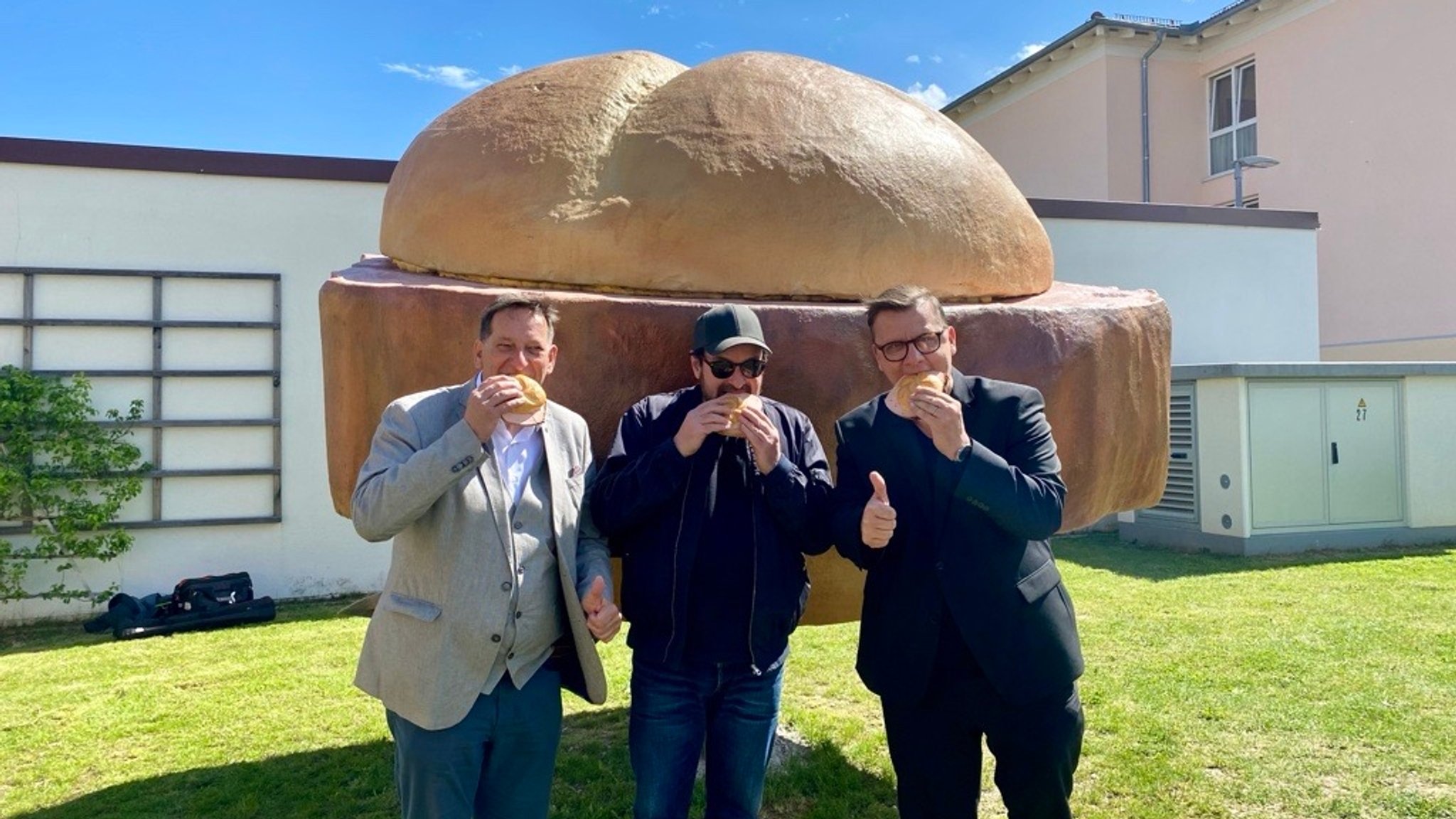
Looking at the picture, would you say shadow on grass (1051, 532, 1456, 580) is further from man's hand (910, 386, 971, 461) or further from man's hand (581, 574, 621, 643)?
man's hand (581, 574, 621, 643)

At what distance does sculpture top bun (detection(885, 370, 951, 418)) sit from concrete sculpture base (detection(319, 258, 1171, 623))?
1.16 ft

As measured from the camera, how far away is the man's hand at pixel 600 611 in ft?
6.56

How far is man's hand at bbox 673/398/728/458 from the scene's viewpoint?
6.52 feet

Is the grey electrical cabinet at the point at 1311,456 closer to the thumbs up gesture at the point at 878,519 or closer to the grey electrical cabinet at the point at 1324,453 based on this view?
the grey electrical cabinet at the point at 1324,453

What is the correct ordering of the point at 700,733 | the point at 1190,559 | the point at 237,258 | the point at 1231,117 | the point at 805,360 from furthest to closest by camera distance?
the point at 1231,117, the point at 1190,559, the point at 237,258, the point at 805,360, the point at 700,733

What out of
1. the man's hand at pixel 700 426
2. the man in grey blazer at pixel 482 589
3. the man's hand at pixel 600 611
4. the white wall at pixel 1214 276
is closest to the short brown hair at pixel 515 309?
the man in grey blazer at pixel 482 589

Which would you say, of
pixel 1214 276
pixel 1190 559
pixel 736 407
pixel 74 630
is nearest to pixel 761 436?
pixel 736 407

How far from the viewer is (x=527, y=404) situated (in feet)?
6.10

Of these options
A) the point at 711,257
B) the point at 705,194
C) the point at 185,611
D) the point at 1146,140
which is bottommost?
the point at 185,611

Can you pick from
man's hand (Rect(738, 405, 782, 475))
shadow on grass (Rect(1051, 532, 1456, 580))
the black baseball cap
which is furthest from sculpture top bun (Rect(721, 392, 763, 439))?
shadow on grass (Rect(1051, 532, 1456, 580))

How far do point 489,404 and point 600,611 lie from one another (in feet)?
1.63

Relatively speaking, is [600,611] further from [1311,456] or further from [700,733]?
[1311,456]

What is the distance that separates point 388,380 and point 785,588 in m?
1.14

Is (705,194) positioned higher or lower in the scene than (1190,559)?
higher
